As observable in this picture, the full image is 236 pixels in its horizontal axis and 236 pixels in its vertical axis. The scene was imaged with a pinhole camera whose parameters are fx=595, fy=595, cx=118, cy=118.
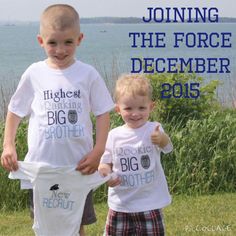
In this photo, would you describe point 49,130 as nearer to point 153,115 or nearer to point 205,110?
point 153,115

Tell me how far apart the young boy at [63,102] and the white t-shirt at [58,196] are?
0.19 ft

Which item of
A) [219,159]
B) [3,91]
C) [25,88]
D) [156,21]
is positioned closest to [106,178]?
[25,88]

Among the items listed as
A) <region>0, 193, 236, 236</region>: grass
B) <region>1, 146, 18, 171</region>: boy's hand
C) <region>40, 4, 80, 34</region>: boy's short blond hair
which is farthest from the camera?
<region>0, 193, 236, 236</region>: grass

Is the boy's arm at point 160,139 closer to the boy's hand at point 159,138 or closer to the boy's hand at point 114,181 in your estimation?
the boy's hand at point 159,138

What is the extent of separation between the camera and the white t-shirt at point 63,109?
3035 mm

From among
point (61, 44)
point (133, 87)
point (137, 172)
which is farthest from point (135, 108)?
point (61, 44)

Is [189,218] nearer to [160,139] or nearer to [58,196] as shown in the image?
[160,139]

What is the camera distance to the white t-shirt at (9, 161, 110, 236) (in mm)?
3070

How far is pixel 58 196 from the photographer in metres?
3.11

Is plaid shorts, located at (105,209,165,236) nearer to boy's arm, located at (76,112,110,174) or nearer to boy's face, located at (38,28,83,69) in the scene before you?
boy's arm, located at (76,112,110,174)

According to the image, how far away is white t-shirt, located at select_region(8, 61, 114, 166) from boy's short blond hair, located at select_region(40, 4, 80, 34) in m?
0.23

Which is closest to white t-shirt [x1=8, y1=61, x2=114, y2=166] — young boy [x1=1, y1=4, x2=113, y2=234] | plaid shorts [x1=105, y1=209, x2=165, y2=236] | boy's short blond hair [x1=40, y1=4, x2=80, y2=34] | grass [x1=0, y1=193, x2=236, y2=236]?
young boy [x1=1, y1=4, x2=113, y2=234]

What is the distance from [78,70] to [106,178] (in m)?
0.60

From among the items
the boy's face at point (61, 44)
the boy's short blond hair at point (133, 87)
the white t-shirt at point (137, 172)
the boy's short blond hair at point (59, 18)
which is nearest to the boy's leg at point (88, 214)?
the white t-shirt at point (137, 172)
